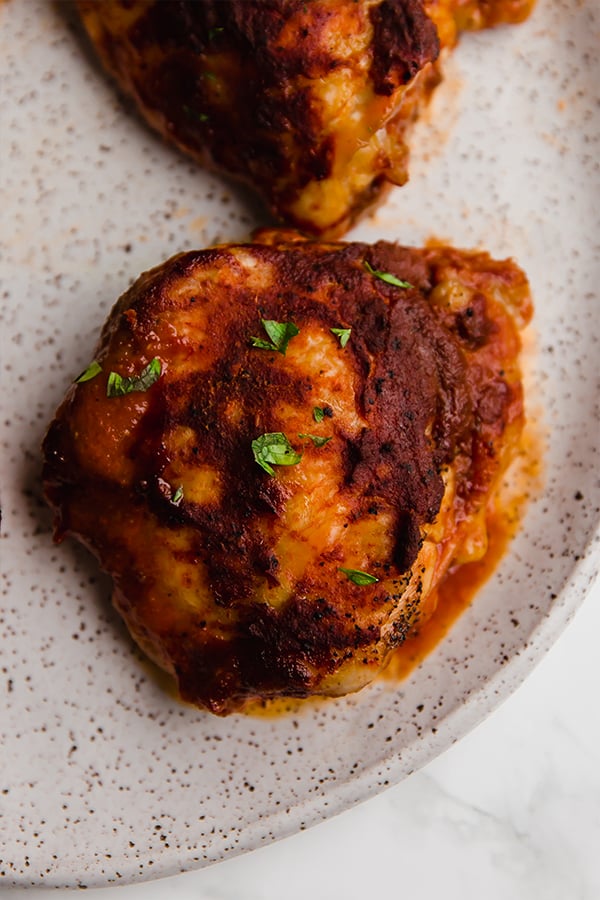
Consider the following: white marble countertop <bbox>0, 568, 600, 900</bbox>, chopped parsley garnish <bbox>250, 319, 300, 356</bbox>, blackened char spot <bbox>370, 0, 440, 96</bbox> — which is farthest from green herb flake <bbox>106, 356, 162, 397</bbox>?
white marble countertop <bbox>0, 568, 600, 900</bbox>

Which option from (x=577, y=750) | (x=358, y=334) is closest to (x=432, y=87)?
(x=358, y=334)

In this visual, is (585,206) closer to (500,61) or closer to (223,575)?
(500,61)

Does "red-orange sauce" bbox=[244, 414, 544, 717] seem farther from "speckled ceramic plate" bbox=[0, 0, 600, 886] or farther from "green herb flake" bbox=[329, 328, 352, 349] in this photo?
"green herb flake" bbox=[329, 328, 352, 349]

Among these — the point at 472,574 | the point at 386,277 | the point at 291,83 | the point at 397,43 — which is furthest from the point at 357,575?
the point at 397,43

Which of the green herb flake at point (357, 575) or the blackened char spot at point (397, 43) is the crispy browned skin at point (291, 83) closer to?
the blackened char spot at point (397, 43)

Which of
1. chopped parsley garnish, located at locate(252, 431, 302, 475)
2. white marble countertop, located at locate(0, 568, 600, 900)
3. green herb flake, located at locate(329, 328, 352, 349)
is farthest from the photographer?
white marble countertop, located at locate(0, 568, 600, 900)

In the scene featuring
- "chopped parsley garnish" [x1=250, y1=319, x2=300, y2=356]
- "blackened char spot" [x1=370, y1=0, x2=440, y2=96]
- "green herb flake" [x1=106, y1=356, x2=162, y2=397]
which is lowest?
"green herb flake" [x1=106, y1=356, x2=162, y2=397]
